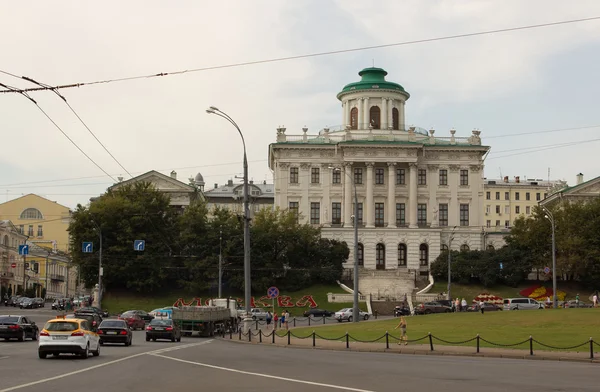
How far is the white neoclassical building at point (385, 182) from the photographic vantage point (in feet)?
353

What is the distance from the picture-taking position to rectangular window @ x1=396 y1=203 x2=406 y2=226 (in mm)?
109938

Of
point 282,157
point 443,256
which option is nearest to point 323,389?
point 443,256

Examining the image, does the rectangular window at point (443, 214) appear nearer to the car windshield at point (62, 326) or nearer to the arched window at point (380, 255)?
the arched window at point (380, 255)

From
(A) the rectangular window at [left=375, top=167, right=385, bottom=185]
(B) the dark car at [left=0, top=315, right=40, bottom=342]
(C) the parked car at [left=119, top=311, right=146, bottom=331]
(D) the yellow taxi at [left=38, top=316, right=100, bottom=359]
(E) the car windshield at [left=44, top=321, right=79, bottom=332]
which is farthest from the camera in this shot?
(A) the rectangular window at [left=375, top=167, right=385, bottom=185]

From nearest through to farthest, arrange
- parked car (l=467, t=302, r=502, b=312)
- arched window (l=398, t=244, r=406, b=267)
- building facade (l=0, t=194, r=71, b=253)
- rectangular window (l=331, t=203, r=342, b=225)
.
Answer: parked car (l=467, t=302, r=502, b=312)
arched window (l=398, t=244, r=406, b=267)
rectangular window (l=331, t=203, r=342, b=225)
building facade (l=0, t=194, r=71, b=253)

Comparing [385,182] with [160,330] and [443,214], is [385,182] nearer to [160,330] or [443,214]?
[443,214]

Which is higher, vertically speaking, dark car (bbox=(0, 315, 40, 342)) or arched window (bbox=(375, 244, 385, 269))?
arched window (bbox=(375, 244, 385, 269))

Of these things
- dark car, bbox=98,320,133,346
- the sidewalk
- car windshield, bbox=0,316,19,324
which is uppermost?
car windshield, bbox=0,316,19,324

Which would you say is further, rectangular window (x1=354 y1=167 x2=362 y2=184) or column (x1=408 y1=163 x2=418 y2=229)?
rectangular window (x1=354 y1=167 x2=362 y2=184)

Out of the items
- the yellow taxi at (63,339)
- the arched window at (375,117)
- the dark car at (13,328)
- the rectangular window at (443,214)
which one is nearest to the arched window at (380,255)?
the rectangular window at (443,214)

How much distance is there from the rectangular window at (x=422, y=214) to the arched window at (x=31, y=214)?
220 ft

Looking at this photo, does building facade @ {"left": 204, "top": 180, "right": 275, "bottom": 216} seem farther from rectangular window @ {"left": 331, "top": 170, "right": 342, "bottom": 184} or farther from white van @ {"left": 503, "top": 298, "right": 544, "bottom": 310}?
white van @ {"left": 503, "top": 298, "right": 544, "bottom": 310}

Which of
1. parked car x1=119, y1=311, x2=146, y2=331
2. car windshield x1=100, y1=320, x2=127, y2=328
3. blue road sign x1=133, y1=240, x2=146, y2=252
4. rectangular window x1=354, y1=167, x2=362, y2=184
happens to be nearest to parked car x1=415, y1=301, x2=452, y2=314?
parked car x1=119, y1=311, x2=146, y2=331

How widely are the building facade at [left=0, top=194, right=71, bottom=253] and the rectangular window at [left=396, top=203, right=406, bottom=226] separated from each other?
5750cm
